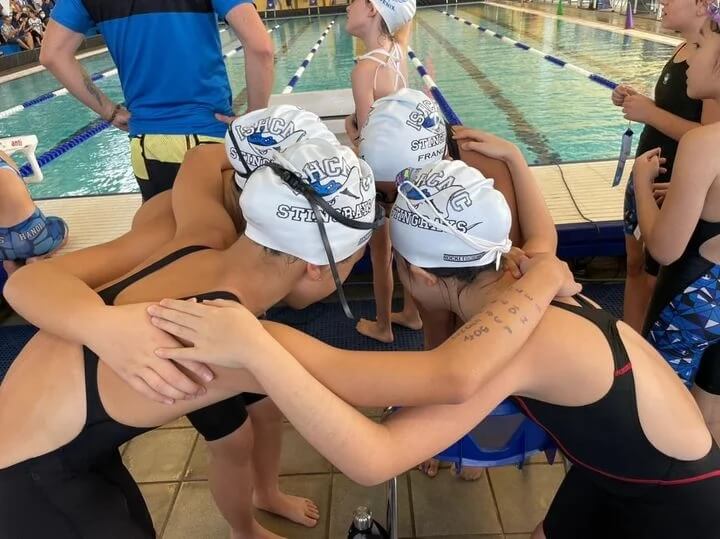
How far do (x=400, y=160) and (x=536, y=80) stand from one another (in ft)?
26.6

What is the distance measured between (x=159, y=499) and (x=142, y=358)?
1.33 meters

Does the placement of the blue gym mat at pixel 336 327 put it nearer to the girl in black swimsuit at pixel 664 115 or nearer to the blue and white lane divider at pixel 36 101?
the girl in black swimsuit at pixel 664 115

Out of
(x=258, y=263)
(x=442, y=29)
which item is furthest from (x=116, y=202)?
(x=442, y=29)

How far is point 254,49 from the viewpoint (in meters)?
2.48

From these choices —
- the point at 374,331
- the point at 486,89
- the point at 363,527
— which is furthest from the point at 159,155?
the point at 486,89

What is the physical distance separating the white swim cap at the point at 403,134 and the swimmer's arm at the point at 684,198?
74 cm

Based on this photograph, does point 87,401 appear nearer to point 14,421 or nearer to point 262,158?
point 14,421

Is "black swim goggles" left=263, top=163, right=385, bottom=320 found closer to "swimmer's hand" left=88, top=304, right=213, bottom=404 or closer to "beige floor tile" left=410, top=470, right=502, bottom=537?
"swimmer's hand" left=88, top=304, right=213, bottom=404

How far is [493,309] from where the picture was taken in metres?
1.21

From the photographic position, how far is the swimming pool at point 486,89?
6254mm

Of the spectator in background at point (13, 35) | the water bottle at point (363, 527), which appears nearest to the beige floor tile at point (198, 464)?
the water bottle at point (363, 527)

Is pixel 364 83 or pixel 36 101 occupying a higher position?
pixel 364 83

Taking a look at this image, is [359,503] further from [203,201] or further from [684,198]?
[684,198]

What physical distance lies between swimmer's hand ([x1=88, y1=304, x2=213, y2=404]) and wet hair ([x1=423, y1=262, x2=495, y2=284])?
65 centimetres
